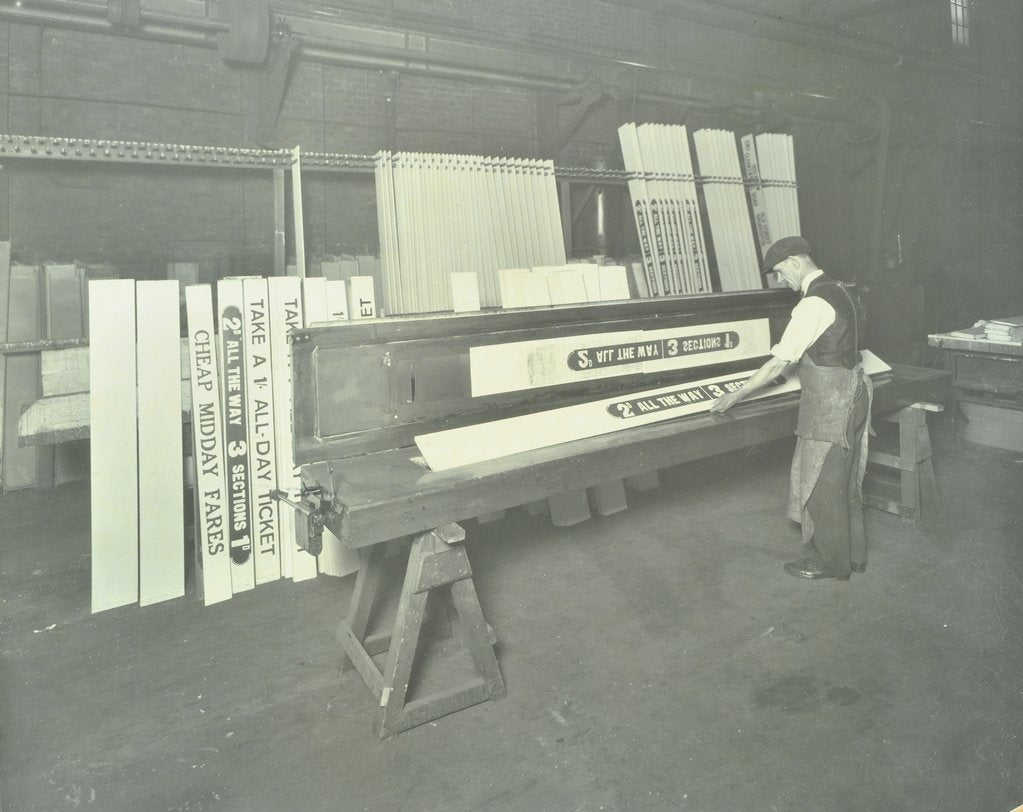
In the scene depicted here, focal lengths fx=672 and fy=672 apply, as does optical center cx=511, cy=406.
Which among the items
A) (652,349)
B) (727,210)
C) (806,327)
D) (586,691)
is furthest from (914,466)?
(586,691)

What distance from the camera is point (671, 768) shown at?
1951 millimetres

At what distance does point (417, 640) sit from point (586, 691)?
24.6 inches

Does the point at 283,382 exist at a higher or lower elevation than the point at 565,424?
higher

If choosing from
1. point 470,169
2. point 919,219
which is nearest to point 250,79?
point 470,169

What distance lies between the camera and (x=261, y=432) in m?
3.09

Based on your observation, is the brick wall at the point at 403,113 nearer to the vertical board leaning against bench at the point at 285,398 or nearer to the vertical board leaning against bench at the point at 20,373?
the vertical board leaning against bench at the point at 20,373

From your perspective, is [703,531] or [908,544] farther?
[703,531]

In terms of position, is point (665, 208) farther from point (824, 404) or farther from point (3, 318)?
point (3, 318)

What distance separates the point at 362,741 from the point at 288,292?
190 cm

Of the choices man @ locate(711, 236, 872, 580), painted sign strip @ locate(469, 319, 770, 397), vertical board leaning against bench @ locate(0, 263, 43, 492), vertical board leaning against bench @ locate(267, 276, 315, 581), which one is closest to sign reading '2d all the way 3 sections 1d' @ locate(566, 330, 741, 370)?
painted sign strip @ locate(469, 319, 770, 397)

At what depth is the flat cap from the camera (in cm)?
290

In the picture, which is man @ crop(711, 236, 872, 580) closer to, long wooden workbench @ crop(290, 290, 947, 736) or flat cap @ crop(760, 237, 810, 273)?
flat cap @ crop(760, 237, 810, 273)

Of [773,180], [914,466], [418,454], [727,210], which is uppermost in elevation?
[773,180]

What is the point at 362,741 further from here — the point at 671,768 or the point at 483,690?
the point at 671,768
